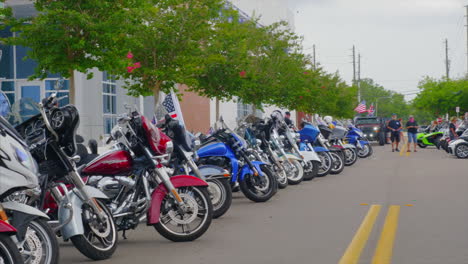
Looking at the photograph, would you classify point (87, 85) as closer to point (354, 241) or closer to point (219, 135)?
point (219, 135)

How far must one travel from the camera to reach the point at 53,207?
22.5 ft

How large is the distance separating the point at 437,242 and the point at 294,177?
7598 millimetres

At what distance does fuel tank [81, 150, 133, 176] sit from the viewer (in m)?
7.66

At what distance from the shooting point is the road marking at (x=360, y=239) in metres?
6.91

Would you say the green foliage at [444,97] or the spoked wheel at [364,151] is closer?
the spoked wheel at [364,151]

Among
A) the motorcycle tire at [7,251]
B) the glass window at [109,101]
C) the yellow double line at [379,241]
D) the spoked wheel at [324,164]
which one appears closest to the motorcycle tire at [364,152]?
the spoked wheel at [324,164]

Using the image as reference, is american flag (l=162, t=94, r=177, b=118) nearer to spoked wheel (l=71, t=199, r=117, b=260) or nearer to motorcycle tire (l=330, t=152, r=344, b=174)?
spoked wheel (l=71, t=199, r=117, b=260)

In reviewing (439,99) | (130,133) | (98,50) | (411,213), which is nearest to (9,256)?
(130,133)

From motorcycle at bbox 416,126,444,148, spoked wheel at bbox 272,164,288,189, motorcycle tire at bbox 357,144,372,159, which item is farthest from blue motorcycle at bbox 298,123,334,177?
motorcycle at bbox 416,126,444,148

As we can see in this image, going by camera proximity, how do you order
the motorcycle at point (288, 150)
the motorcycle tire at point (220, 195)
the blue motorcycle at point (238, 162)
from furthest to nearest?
the motorcycle at point (288, 150) → the blue motorcycle at point (238, 162) → the motorcycle tire at point (220, 195)

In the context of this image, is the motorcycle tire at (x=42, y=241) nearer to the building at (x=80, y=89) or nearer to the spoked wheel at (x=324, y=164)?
the spoked wheel at (x=324, y=164)

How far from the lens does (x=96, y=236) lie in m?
6.95

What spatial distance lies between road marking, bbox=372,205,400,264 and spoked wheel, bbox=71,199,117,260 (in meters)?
2.56

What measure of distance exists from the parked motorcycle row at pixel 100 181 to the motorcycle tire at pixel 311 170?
4.77m
